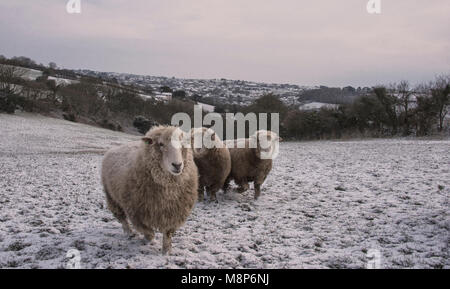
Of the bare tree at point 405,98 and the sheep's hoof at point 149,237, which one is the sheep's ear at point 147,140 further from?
the bare tree at point 405,98

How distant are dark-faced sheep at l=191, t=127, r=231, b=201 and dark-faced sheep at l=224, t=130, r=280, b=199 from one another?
0.51m

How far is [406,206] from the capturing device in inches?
295

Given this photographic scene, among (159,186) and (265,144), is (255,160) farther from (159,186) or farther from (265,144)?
(159,186)

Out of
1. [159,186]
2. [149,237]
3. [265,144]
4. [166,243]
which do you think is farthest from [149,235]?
[265,144]

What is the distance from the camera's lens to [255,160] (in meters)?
9.02

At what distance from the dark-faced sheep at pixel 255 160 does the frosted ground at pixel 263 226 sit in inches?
20.6

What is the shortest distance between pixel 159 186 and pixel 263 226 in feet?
8.54

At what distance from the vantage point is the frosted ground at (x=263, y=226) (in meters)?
4.90

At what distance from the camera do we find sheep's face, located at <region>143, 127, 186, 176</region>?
473 cm

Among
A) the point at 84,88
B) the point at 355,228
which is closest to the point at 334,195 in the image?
the point at 355,228

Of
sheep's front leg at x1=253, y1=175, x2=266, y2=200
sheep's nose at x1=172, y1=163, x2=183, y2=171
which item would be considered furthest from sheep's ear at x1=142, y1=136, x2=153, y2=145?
sheep's front leg at x1=253, y1=175, x2=266, y2=200

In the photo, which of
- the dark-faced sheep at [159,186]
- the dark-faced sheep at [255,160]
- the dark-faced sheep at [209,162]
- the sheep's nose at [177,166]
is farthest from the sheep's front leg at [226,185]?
the sheep's nose at [177,166]
